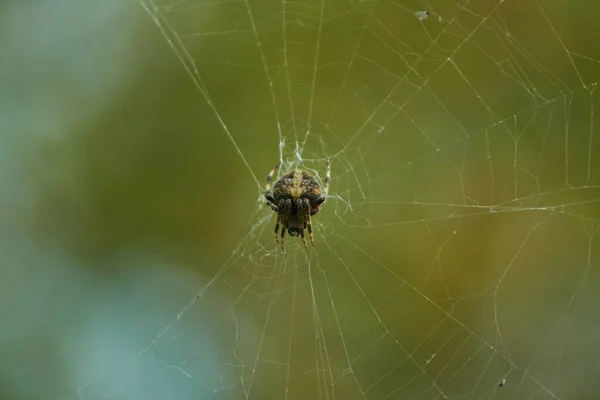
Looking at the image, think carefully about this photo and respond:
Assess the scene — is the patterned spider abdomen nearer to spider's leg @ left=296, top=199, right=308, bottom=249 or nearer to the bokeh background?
spider's leg @ left=296, top=199, right=308, bottom=249

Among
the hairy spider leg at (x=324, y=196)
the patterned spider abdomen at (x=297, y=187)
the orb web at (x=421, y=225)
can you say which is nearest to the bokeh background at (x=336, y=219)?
the orb web at (x=421, y=225)

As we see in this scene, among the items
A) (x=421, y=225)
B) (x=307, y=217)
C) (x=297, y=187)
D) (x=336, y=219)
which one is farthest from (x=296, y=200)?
(x=421, y=225)

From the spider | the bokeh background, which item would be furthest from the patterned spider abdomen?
the bokeh background

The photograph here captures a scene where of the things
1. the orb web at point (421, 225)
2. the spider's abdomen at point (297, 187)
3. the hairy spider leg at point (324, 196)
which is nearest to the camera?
the spider's abdomen at point (297, 187)

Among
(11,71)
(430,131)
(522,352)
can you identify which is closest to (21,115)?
(11,71)

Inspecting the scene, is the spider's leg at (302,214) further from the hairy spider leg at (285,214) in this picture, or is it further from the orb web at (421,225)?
the orb web at (421,225)
